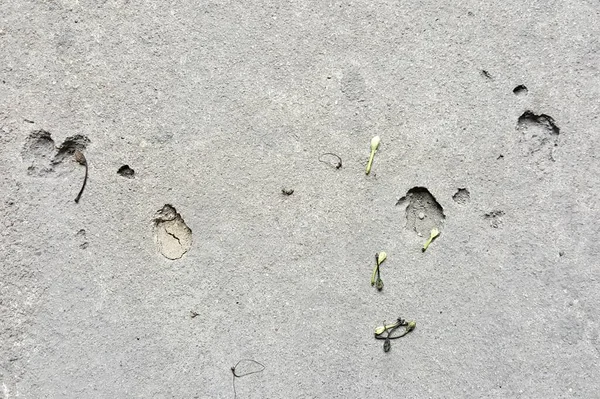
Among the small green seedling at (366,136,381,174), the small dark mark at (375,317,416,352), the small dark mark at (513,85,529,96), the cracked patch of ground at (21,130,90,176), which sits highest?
the small dark mark at (513,85,529,96)

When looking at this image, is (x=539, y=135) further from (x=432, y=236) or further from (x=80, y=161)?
(x=80, y=161)

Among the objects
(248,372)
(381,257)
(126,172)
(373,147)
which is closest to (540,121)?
(373,147)

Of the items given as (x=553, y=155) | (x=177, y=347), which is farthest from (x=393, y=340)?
(x=553, y=155)

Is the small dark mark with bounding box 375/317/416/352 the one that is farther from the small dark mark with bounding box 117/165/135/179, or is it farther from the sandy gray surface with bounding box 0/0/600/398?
the small dark mark with bounding box 117/165/135/179

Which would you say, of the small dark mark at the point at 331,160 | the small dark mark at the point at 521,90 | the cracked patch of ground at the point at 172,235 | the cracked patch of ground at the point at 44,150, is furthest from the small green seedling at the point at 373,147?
the cracked patch of ground at the point at 44,150

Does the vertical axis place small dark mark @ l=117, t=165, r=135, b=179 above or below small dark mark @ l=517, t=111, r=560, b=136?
below

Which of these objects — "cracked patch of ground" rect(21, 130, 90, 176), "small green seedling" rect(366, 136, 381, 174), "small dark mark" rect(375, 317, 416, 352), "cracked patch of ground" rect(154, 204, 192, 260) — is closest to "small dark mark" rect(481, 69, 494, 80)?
"small green seedling" rect(366, 136, 381, 174)

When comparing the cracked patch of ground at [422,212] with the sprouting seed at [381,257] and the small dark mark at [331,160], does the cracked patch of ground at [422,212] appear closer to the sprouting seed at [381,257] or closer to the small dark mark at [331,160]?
the sprouting seed at [381,257]

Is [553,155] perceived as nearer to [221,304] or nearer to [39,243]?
[221,304]
